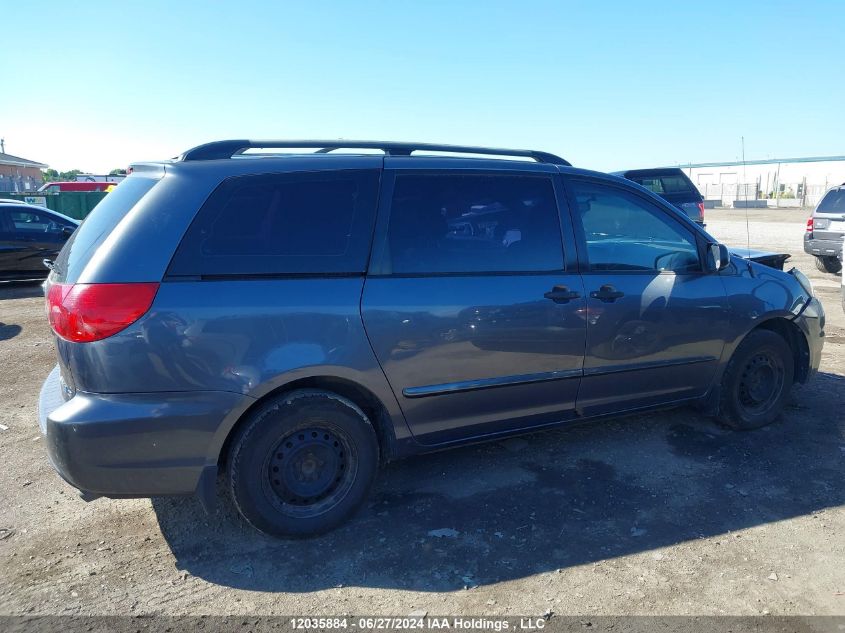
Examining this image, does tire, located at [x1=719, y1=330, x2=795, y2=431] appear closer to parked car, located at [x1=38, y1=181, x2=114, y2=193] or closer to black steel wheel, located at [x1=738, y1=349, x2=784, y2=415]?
black steel wheel, located at [x1=738, y1=349, x2=784, y2=415]

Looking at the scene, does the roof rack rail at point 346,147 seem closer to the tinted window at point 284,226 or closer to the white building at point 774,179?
the tinted window at point 284,226

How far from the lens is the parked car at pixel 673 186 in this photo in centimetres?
1462

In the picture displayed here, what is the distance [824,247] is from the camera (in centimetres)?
1271

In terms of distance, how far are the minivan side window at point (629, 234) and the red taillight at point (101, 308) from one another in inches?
99.3

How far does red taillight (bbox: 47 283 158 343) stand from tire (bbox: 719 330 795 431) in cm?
380

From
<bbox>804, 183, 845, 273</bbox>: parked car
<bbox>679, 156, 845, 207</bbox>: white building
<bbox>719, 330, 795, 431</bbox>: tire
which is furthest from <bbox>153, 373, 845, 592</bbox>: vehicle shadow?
<bbox>679, 156, 845, 207</bbox>: white building

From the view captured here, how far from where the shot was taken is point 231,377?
3.02 m

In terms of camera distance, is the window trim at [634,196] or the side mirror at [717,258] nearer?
the window trim at [634,196]

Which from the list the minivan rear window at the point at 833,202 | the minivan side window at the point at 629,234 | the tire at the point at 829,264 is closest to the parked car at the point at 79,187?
the minivan rear window at the point at 833,202

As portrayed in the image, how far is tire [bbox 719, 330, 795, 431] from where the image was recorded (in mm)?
4621

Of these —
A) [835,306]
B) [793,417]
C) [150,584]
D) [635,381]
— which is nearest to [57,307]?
[150,584]

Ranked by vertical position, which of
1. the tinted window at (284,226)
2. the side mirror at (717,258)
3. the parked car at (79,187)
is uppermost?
the parked car at (79,187)

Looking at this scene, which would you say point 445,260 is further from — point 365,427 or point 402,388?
point 365,427

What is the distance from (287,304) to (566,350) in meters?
1.68
